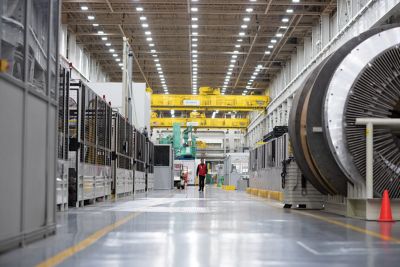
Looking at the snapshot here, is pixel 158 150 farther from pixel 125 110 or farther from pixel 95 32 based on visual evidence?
pixel 125 110

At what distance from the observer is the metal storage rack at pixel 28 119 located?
503cm

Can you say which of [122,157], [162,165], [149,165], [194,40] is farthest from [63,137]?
[194,40]

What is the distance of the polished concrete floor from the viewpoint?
4.79 meters

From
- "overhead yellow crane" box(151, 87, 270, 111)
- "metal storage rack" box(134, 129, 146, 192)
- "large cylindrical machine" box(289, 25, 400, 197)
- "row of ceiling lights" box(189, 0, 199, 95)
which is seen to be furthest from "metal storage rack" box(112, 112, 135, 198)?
"overhead yellow crane" box(151, 87, 270, 111)

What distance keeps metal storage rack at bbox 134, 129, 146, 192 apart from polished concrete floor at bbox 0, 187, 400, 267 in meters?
15.4

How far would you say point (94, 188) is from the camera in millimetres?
14617

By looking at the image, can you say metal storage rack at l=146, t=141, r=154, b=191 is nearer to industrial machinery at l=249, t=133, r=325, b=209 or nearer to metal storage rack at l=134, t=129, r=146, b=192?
metal storage rack at l=134, t=129, r=146, b=192

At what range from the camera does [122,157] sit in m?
19.5

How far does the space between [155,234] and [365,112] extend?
4.79 m

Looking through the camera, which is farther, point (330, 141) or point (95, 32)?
point (95, 32)

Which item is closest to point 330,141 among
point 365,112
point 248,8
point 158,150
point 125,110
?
point 365,112

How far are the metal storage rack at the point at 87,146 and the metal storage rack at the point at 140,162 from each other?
24.7 feet

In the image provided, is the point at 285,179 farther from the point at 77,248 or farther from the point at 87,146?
the point at 77,248

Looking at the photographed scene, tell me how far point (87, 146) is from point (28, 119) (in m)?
8.18
